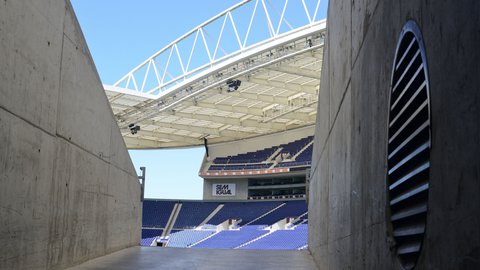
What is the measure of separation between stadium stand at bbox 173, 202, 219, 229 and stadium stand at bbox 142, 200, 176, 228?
136 centimetres

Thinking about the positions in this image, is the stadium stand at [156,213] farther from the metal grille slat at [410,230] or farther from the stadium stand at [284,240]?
the metal grille slat at [410,230]

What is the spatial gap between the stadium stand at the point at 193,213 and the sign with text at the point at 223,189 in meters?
4.10

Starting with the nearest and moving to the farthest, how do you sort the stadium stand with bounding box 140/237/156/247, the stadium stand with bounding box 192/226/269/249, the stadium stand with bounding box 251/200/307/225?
1. the stadium stand with bounding box 192/226/269/249
2. the stadium stand with bounding box 251/200/307/225
3. the stadium stand with bounding box 140/237/156/247

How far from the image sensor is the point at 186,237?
145 ft

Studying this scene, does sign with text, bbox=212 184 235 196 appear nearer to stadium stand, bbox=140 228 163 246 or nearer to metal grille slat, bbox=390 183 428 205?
stadium stand, bbox=140 228 163 246

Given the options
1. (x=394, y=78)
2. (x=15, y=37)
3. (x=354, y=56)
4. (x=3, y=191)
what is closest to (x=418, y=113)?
(x=394, y=78)

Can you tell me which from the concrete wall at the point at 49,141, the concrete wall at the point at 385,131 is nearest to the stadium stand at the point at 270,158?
the concrete wall at the point at 49,141

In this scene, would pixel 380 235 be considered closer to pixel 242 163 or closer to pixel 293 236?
pixel 293 236

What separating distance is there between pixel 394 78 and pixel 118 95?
115ft

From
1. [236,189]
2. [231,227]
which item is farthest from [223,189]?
[231,227]

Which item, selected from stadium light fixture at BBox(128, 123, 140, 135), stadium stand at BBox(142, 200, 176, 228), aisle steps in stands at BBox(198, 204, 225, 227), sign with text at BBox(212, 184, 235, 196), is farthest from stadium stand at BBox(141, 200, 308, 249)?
stadium light fixture at BBox(128, 123, 140, 135)

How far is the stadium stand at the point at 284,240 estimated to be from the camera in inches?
1393

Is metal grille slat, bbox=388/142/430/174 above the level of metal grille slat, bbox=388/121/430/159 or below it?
below

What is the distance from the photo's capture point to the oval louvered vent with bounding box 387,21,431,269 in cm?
239
